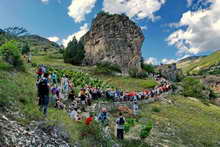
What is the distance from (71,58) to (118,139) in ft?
194

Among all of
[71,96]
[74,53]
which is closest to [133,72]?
[74,53]

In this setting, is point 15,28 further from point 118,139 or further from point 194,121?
point 118,139

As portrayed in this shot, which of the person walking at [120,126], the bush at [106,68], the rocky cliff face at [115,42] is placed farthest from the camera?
the rocky cliff face at [115,42]

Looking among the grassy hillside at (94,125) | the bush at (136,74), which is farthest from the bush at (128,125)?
the bush at (136,74)

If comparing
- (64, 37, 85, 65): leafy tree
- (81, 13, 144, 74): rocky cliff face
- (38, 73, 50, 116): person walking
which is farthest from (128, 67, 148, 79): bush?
(38, 73, 50, 116): person walking

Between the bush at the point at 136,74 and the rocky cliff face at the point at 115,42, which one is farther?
the rocky cliff face at the point at 115,42

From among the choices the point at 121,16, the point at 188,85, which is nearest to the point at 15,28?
the point at 121,16

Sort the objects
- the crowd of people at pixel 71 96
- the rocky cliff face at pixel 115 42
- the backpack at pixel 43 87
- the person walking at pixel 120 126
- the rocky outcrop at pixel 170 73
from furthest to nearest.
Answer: the rocky outcrop at pixel 170 73
the rocky cliff face at pixel 115 42
the person walking at pixel 120 126
the crowd of people at pixel 71 96
the backpack at pixel 43 87

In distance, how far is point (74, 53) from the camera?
74.0 m

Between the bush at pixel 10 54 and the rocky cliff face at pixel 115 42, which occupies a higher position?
the rocky cliff face at pixel 115 42

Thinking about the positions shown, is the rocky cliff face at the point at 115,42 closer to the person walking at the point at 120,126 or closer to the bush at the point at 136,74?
the bush at the point at 136,74

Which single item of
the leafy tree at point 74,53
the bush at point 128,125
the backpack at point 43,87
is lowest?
the bush at point 128,125

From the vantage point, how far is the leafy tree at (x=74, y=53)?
73500 millimetres

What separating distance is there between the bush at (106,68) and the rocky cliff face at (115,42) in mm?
2659
